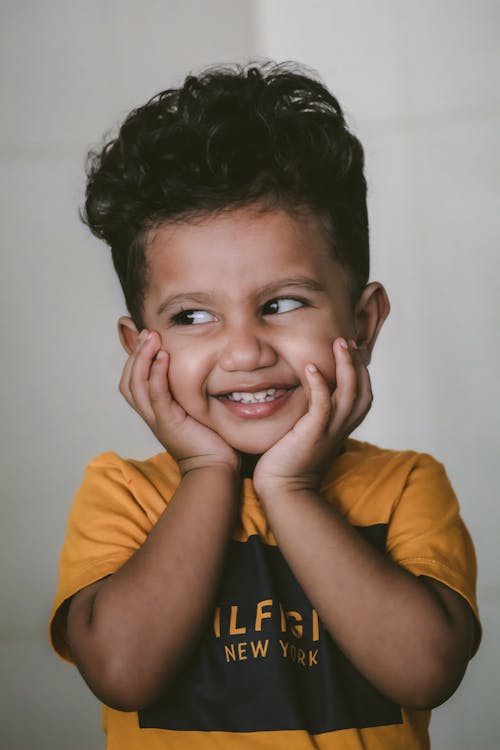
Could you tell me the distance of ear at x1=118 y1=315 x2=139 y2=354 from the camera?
2.95 feet

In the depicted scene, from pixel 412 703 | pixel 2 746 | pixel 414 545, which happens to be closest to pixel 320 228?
pixel 414 545

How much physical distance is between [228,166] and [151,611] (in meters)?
0.42

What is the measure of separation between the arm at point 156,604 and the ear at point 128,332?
7.8 inches

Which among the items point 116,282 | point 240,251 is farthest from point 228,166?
point 116,282

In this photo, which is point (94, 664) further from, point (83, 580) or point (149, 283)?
point (149, 283)

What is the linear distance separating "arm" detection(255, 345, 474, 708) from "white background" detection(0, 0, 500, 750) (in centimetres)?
66

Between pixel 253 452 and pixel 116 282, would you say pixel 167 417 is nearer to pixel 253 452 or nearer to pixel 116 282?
pixel 253 452

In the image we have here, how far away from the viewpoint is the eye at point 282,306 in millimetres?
801

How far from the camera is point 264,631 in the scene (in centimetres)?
75

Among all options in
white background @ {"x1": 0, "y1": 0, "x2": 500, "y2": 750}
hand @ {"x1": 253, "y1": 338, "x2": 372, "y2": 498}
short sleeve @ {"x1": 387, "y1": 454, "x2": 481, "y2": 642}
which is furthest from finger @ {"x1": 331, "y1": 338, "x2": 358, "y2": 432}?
white background @ {"x1": 0, "y1": 0, "x2": 500, "y2": 750}

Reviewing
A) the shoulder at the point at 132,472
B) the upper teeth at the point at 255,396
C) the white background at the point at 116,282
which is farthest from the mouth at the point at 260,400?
the white background at the point at 116,282

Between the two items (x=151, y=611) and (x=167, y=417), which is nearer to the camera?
(x=151, y=611)

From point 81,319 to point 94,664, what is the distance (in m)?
0.74

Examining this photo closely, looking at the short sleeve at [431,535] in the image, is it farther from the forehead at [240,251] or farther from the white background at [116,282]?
the white background at [116,282]
